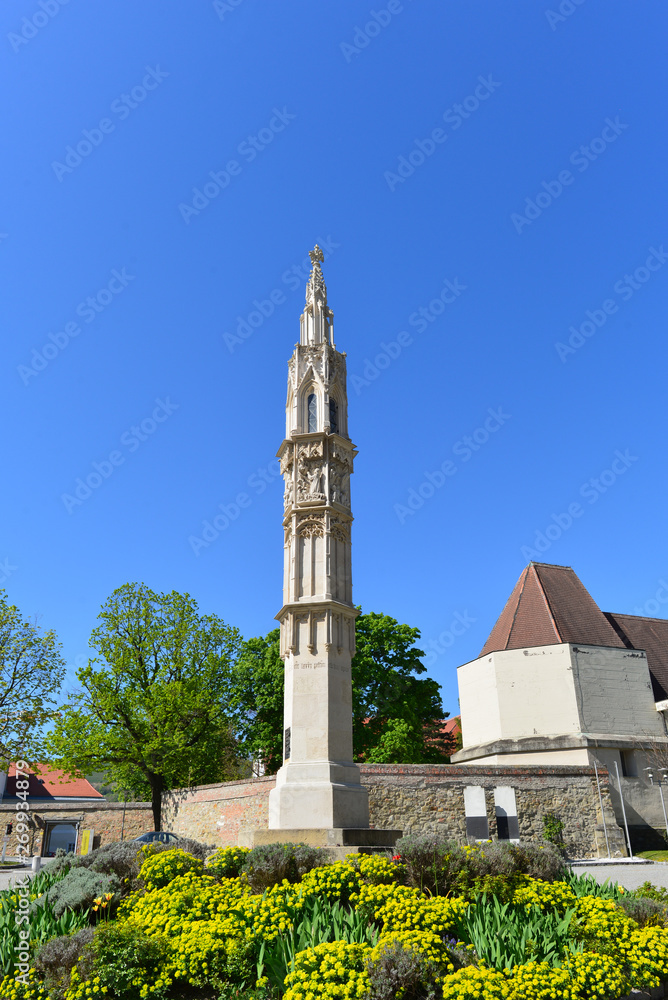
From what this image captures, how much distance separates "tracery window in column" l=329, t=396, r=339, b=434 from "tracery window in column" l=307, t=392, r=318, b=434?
1.02 feet

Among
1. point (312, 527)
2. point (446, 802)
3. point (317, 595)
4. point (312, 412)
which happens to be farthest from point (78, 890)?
point (446, 802)

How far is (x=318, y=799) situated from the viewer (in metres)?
11.6

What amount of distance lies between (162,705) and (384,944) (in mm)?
22315

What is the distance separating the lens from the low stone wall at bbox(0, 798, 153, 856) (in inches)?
1195

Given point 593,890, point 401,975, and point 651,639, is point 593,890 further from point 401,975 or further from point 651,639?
point 651,639

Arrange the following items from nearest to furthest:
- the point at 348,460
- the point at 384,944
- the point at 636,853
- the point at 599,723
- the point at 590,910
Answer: the point at 384,944 < the point at 590,910 < the point at 348,460 < the point at 636,853 < the point at 599,723

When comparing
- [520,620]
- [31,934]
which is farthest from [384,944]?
[520,620]

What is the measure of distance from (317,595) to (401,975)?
8.16m

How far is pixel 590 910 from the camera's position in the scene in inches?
271

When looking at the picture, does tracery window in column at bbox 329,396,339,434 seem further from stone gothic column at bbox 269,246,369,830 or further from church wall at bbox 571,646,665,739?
church wall at bbox 571,646,665,739

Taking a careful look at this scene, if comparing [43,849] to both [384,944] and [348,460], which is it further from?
[384,944]

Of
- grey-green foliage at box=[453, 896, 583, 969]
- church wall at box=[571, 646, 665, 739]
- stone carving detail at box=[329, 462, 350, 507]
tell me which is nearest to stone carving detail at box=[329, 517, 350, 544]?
stone carving detail at box=[329, 462, 350, 507]

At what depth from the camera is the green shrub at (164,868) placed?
8297 millimetres

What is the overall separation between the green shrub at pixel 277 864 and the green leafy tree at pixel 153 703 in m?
18.5
